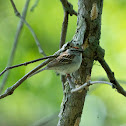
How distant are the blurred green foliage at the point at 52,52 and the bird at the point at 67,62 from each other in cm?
192

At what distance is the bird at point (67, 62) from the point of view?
110 inches

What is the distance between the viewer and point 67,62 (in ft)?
10.8

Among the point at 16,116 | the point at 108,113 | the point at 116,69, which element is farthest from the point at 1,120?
the point at 116,69

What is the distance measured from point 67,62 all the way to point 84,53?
559mm

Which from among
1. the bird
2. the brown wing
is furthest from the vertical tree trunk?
the brown wing

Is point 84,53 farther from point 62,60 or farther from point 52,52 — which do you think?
point 52,52

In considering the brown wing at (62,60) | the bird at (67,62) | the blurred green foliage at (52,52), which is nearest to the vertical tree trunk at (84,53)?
the bird at (67,62)

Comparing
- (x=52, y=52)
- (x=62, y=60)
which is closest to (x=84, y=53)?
(x=62, y=60)

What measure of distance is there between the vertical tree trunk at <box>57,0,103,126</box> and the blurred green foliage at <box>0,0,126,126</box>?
2.32m

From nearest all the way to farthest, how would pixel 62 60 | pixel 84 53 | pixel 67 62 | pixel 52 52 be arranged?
pixel 84 53 < pixel 62 60 < pixel 67 62 < pixel 52 52

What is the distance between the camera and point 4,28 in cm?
614

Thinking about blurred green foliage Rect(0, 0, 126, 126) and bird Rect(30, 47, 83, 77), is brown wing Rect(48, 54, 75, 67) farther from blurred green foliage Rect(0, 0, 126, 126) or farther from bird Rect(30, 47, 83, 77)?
blurred green foliage Rect(0, 0, 126, 126)

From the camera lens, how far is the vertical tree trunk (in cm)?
277

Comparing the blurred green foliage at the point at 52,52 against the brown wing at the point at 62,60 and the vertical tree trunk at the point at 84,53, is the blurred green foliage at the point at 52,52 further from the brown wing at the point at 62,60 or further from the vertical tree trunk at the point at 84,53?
the vertical tree trunk at the point at 84,53
